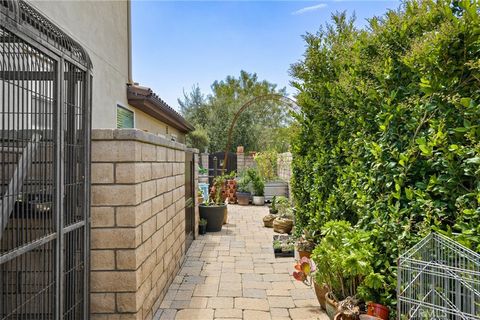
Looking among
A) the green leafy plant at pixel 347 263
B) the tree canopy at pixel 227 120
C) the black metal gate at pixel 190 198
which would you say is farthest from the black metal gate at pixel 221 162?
the green leafy plant at pixel 347 263

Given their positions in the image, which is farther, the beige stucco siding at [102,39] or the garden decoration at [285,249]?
the garden decoration at [285,249]

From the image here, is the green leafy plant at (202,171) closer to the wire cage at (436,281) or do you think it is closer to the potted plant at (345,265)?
the potted plant at (345,265)

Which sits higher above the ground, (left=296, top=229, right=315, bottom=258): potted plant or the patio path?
(left=296, top=229, right=315, bottom=258): potted plant

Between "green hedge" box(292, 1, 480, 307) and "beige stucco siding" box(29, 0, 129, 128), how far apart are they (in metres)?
3.23

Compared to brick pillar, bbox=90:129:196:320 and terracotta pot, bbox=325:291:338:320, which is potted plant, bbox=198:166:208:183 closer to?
terracotta pot, bbox=325:291:338:320

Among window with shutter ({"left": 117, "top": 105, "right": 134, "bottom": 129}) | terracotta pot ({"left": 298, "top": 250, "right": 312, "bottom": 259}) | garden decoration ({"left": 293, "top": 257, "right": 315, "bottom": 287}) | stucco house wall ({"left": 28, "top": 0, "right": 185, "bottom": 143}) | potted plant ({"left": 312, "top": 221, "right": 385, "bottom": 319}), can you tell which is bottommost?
terracotta pot ({"left": 298, "top": 250, "right": 312, "bottom": 259})

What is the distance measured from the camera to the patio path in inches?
114

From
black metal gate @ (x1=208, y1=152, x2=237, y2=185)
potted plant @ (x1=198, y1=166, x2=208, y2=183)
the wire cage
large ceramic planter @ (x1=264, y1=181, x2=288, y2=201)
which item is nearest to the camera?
the wire cage

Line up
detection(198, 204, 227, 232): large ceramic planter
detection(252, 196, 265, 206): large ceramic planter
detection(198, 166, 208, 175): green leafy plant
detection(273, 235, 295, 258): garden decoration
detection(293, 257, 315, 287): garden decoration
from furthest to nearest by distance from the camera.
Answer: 1. detection(198, 166, 208, 175): green leafy plant
2. detection(252, 196, 265, 206): large ceramic planter
3. detection(198, 204, 227, 232): large ceramic planter
4. detection(273, 235, 295, 258): garden decoration
5. detection(293, 257, 315, 287): garden decoration

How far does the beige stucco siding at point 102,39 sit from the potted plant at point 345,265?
140 inches

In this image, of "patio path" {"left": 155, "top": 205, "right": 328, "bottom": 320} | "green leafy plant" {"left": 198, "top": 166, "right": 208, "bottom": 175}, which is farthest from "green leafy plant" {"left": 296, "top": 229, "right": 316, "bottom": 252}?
"green leafy plant" {"left": 198, "top": 166, "right": 208, "bottom": 175}

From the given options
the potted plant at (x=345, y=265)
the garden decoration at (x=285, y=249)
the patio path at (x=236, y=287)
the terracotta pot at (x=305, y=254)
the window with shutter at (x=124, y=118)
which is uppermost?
the window with shutter at (x=124, y=118)

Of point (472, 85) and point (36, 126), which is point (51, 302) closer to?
point (36, 126)

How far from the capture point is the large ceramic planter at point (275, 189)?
964 centimetres
